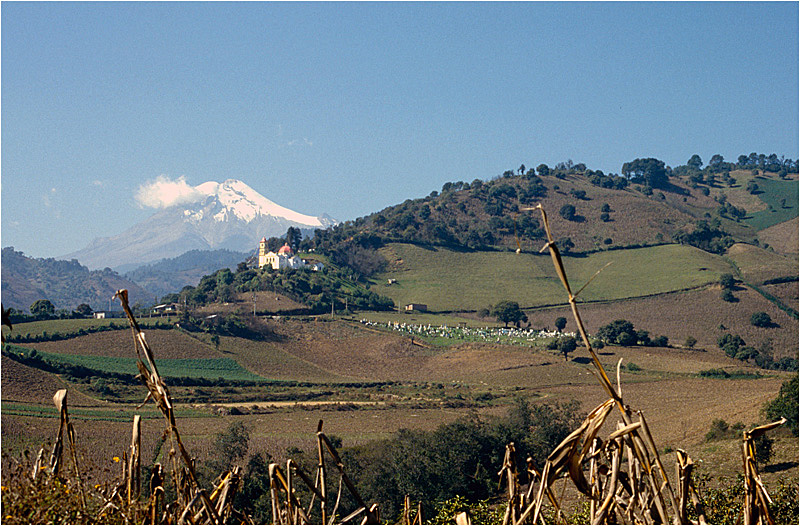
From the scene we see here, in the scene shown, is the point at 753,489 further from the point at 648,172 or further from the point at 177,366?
the point at 648,172

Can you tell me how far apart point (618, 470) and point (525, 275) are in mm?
102210

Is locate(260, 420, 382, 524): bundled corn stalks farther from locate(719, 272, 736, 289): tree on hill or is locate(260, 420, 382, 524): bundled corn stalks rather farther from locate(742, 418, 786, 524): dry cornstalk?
locate(719, 272, 736, 289): tree on hill

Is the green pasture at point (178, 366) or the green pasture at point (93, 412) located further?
the green pasture at point (178, 366)

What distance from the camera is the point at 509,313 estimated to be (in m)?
83.8

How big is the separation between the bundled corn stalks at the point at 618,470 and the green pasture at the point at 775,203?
145801 mm

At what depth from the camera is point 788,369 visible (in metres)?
63.6

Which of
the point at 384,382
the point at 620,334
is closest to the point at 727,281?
the point at 620,334

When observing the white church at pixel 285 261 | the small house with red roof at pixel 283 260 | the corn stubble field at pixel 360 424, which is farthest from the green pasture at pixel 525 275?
the small house with red roof at pixel 283 260

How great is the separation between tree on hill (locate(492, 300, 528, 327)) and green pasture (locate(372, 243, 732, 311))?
21.1 ft

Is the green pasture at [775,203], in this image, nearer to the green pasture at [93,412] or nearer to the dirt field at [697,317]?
the dirt field at [697,317]

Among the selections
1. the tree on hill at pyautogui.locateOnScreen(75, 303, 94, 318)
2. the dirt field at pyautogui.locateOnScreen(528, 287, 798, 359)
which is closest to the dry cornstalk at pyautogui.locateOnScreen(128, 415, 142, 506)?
the dirt field at pyautogui.locateOnScreen(528, 287, 798, 359)

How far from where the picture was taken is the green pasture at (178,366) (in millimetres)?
57478

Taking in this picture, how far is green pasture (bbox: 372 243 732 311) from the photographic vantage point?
92562 mm

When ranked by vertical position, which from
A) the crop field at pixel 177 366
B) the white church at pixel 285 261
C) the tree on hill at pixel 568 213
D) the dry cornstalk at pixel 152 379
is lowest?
the crop field at pixel 177 366
